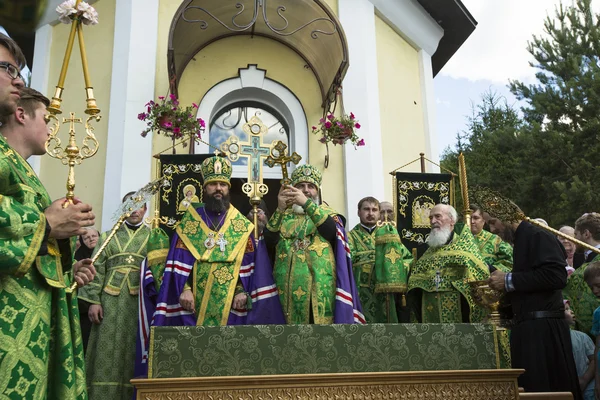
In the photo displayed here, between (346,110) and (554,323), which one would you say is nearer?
(554,323)

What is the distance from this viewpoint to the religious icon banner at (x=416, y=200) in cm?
752

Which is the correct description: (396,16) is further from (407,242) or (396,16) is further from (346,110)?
(407,242)

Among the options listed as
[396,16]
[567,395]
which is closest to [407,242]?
[567,395]

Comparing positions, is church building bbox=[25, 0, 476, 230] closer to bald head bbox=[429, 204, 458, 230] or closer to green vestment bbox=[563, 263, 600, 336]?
bald head bbox=[429, 204, 458, 230]

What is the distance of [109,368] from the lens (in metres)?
5.71

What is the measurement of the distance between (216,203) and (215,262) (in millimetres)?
542

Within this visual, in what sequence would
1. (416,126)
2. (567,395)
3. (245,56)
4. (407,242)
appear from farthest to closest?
(416,126) < (245,56) < (407,242) < (567,395)

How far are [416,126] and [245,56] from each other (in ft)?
10.5

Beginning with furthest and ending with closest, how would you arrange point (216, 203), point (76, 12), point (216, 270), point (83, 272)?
point (216, 203)
point (216, 270)
point (76, 12)
point (83, 272)

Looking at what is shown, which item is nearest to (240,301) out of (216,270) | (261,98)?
(216,270)

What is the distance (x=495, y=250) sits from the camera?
6.39 m

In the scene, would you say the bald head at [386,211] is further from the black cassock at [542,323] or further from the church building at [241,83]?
the black cassock at [542,323]

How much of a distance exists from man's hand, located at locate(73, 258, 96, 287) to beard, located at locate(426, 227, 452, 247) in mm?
3449

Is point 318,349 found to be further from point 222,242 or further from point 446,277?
point 446,277
